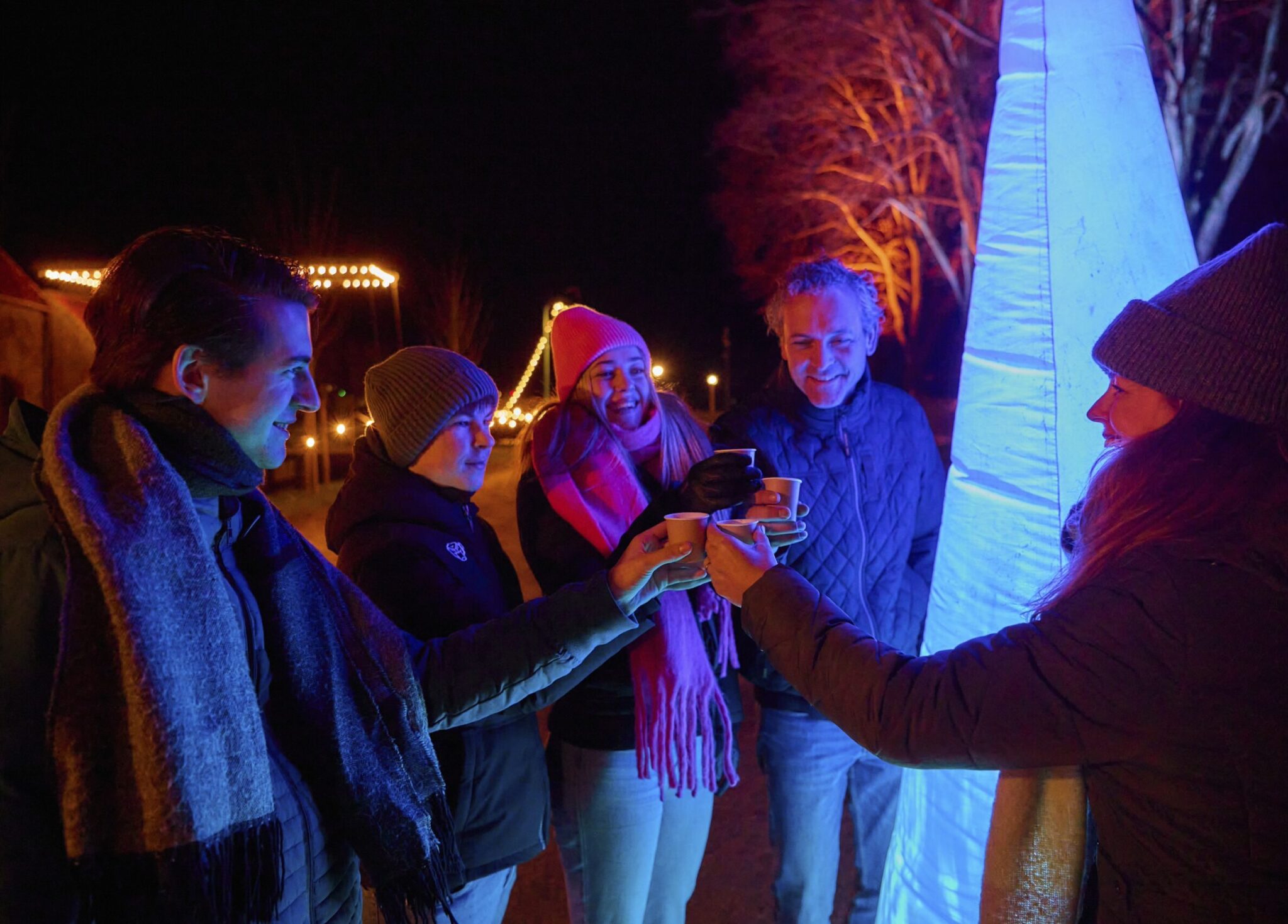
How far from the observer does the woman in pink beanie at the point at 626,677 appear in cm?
251

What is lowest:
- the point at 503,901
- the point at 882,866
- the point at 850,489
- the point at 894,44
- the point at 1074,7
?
the point at 882,866

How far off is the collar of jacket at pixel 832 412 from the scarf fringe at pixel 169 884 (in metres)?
2.21

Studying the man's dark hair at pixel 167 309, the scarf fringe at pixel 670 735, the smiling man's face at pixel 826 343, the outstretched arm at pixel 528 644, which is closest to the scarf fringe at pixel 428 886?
the outstretched arm at pixel 528 644

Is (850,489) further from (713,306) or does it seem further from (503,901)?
(713,306)

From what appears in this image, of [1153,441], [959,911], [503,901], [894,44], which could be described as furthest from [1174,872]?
[894,44]

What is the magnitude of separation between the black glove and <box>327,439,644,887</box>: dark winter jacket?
44 centimetres

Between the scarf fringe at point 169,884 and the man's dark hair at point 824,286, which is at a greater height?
the man's dark hair at point 824,286

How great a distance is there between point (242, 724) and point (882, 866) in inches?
102

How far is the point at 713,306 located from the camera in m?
46.2

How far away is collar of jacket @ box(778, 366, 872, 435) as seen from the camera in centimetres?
284

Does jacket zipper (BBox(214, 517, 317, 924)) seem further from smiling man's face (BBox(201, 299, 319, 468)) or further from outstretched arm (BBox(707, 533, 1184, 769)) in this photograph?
outstretched arm (BBox(707, 533, 1184, 769))

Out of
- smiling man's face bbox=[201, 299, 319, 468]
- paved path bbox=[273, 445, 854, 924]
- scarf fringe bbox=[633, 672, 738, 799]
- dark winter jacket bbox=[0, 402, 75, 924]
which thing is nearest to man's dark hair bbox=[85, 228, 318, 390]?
smiling man's face bbox=[201, 299, 319, 468]

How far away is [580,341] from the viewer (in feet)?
9.54

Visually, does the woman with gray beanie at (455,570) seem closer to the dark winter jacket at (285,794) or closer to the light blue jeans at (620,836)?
the light blue jeans at (620,836)
